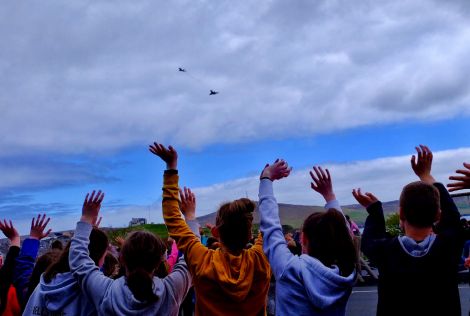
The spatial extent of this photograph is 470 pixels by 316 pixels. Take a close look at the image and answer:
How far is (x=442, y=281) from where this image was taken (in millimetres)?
3182

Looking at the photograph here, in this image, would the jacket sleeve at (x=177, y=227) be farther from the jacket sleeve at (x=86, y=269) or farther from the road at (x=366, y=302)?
the road at (x=366, y=302)

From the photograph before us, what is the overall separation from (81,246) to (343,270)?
176 centimetres

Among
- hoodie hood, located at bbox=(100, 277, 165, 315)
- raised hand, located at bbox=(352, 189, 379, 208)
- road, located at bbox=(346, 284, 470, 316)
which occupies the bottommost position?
road, located at bbox=(346, 284, 470, 316)

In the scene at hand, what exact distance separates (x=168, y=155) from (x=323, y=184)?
1.12m

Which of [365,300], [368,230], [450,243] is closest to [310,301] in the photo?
[368,230]

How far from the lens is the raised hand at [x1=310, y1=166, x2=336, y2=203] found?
3.71m

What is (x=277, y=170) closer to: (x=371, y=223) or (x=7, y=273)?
(x=371, y=223)

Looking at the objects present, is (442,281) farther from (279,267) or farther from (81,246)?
(81,246)

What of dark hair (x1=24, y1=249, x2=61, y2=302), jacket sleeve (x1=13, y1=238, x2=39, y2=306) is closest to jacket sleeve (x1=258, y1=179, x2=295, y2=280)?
dark hair (x1=24, y1=249, x2=61, y2=302)

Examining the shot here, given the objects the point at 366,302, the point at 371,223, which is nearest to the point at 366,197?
the point at 371,223

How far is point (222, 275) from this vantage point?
3.69 metres

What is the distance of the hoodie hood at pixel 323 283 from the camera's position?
325 cm

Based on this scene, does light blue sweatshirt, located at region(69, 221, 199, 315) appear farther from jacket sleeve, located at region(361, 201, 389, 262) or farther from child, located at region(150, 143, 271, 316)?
jacket sleeve, located at region(361, 201, 389, 262)

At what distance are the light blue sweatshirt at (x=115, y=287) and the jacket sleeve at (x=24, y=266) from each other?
1139 mm
